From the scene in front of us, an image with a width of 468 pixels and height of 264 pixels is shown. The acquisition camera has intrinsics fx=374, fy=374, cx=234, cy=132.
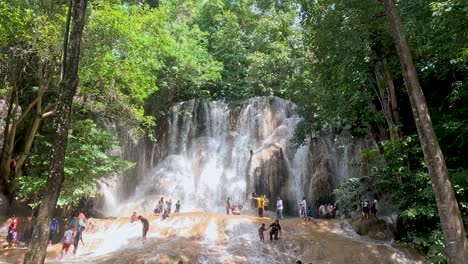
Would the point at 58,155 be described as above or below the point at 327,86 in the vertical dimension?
below

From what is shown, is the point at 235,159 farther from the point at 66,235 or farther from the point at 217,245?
the point at 66,235

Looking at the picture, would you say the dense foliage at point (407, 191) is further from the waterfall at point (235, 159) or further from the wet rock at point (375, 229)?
the waterfall at point (235, 159)

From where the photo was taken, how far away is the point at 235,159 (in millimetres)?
27516

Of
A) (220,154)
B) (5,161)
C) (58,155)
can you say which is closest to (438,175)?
(58,155)

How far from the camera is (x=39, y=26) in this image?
47.0 ft

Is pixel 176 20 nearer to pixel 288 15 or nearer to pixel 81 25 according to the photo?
pixel 288 15

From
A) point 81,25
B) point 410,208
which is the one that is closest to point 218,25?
point 410,208

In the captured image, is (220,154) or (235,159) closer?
(235,159)

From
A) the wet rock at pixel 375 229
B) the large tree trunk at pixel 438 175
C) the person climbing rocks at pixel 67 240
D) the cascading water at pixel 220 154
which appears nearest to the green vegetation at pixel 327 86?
the wet rock at pixel 375 229

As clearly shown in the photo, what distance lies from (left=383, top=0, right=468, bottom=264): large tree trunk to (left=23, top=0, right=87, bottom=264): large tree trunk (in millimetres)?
6886

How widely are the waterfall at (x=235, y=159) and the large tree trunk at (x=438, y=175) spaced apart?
13500 millimetres

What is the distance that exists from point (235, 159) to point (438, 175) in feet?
66.5

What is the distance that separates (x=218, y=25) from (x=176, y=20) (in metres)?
4.73

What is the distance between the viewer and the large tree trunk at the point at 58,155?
610 cm
